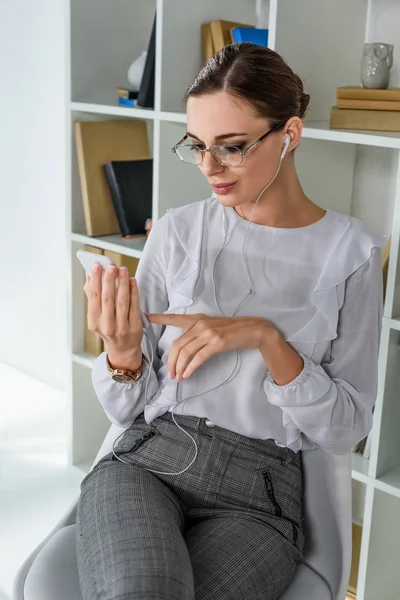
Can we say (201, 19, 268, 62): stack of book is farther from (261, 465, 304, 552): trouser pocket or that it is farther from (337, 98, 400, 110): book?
(261, 465, 304, 552): trouser pocket

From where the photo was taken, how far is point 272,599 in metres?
1.23

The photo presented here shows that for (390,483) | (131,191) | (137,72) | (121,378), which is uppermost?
(137,72)

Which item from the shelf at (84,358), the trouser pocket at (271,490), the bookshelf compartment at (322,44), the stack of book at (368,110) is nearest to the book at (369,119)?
the stack of book at (368,110)

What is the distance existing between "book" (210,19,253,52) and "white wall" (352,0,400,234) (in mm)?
341

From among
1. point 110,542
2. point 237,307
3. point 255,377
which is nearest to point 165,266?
point 237,307

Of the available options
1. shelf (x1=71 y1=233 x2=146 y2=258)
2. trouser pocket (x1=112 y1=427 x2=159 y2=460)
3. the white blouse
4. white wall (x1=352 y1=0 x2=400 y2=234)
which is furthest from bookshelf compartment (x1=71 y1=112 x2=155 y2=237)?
trouser pocket (x1=112 y1=427 x2=159 y2=460)

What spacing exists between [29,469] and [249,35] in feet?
4.83

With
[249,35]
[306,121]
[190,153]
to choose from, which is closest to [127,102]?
[249,35]

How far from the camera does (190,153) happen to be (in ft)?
4.43

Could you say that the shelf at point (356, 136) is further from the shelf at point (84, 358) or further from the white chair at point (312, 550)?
the shelf at point (84, 358)

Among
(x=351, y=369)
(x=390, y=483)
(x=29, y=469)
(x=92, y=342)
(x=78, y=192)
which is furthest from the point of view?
(x=29, y=469)

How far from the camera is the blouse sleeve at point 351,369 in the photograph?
4.35 feet

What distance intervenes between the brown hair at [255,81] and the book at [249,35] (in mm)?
636

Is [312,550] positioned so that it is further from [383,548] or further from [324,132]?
[324,132]
